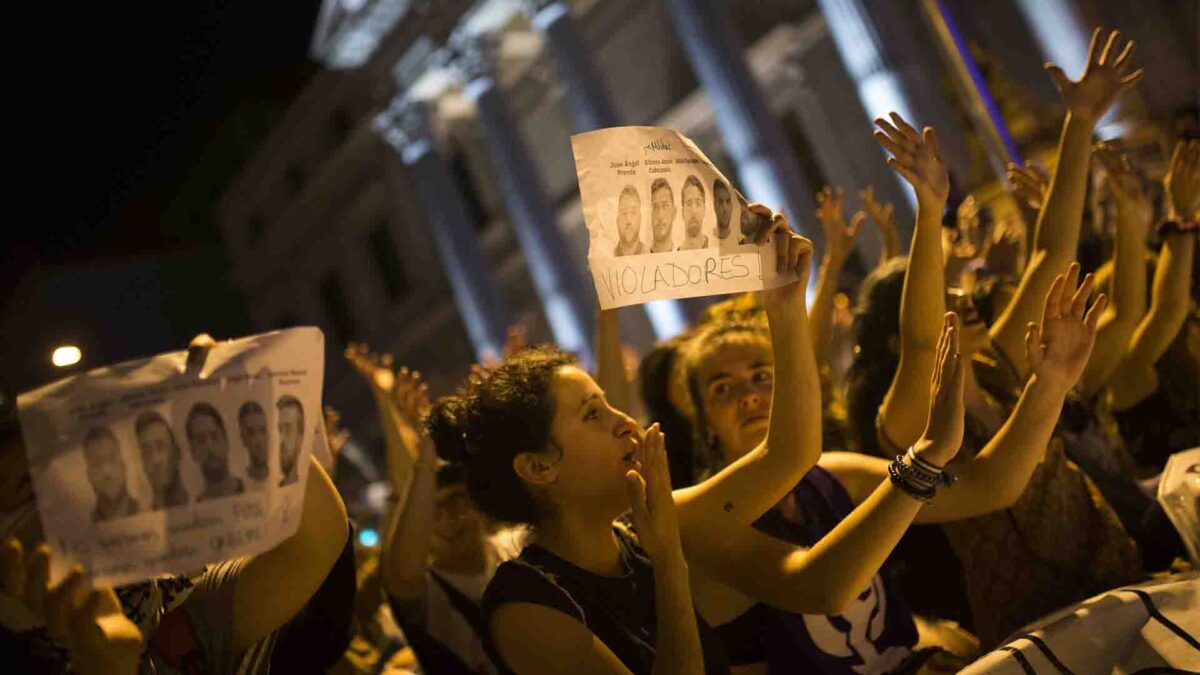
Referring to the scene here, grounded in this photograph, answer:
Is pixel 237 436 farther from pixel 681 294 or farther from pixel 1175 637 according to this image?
pixel 1175 637

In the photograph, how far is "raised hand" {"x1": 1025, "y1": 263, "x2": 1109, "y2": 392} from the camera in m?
2.17

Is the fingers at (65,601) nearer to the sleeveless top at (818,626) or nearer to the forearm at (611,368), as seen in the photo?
the sleeveless top at (818,626)

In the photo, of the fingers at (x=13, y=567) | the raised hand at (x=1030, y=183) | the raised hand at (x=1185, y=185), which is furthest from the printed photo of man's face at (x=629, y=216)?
the raised hand at (x=1185, y=185)

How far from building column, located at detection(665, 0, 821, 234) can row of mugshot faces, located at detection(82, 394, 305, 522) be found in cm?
1348

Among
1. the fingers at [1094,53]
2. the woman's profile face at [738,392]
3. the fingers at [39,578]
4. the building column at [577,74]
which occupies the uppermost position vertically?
the building column at [577,74]

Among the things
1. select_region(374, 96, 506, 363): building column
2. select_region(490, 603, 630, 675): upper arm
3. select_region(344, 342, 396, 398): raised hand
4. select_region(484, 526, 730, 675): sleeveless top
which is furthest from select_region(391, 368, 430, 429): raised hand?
select_region(374, 96, 506, 363): building column

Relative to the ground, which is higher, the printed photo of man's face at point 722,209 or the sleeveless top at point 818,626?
the printed photo of man's face at point 722,209

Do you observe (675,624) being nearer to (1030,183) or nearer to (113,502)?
(113,502)

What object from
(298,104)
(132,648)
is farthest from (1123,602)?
(298,104)

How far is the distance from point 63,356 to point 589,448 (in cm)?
112

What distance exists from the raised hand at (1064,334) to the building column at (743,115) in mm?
12873

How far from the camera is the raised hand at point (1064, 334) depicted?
7.11 feet

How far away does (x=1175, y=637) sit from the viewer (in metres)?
2.08

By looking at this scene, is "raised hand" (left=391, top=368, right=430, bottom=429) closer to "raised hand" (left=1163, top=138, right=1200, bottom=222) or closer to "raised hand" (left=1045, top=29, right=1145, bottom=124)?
"raised hand" (left=1045, top=29, right=1145, bottom=124)
